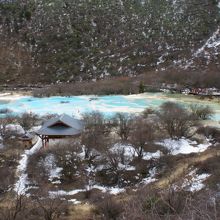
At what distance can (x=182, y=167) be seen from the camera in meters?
29.3

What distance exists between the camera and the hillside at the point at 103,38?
67.8m

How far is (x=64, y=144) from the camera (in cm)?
3052

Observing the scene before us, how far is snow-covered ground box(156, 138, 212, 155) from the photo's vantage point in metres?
32.5

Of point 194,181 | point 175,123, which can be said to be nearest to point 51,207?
point 194,181

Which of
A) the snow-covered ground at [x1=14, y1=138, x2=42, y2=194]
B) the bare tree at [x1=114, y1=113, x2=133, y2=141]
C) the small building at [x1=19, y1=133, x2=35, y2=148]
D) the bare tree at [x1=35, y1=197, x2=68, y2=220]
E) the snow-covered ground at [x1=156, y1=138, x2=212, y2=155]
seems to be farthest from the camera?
the small building at [x1=19, y1=133, x2=35, y2=148]

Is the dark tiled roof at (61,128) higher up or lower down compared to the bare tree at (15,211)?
higher up

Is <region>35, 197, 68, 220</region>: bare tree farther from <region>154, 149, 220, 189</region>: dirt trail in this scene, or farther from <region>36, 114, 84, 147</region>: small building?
<region>36, 114, 84, 147</region>: small building

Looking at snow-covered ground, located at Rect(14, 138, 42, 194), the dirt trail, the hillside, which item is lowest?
snow-covered ground, located at Rect(14, 138, 42, 194)

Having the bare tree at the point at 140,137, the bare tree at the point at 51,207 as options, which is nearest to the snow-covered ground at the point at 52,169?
the bare tree at the point at 51,207

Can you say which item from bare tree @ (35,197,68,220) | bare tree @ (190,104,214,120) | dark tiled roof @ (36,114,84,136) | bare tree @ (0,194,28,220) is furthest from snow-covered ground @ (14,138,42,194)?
bare tree @ (190,104,214,120)

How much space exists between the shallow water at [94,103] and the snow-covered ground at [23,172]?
30.5 feet

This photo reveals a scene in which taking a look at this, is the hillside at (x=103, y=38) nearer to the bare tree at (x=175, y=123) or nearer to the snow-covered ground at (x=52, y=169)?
the bare tree at (x=175, y=123)

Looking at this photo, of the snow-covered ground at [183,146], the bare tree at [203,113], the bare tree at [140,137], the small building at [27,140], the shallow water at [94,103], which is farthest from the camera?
the shallow water at [94,103]

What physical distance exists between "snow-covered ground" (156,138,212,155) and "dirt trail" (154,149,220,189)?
137 centimetres
